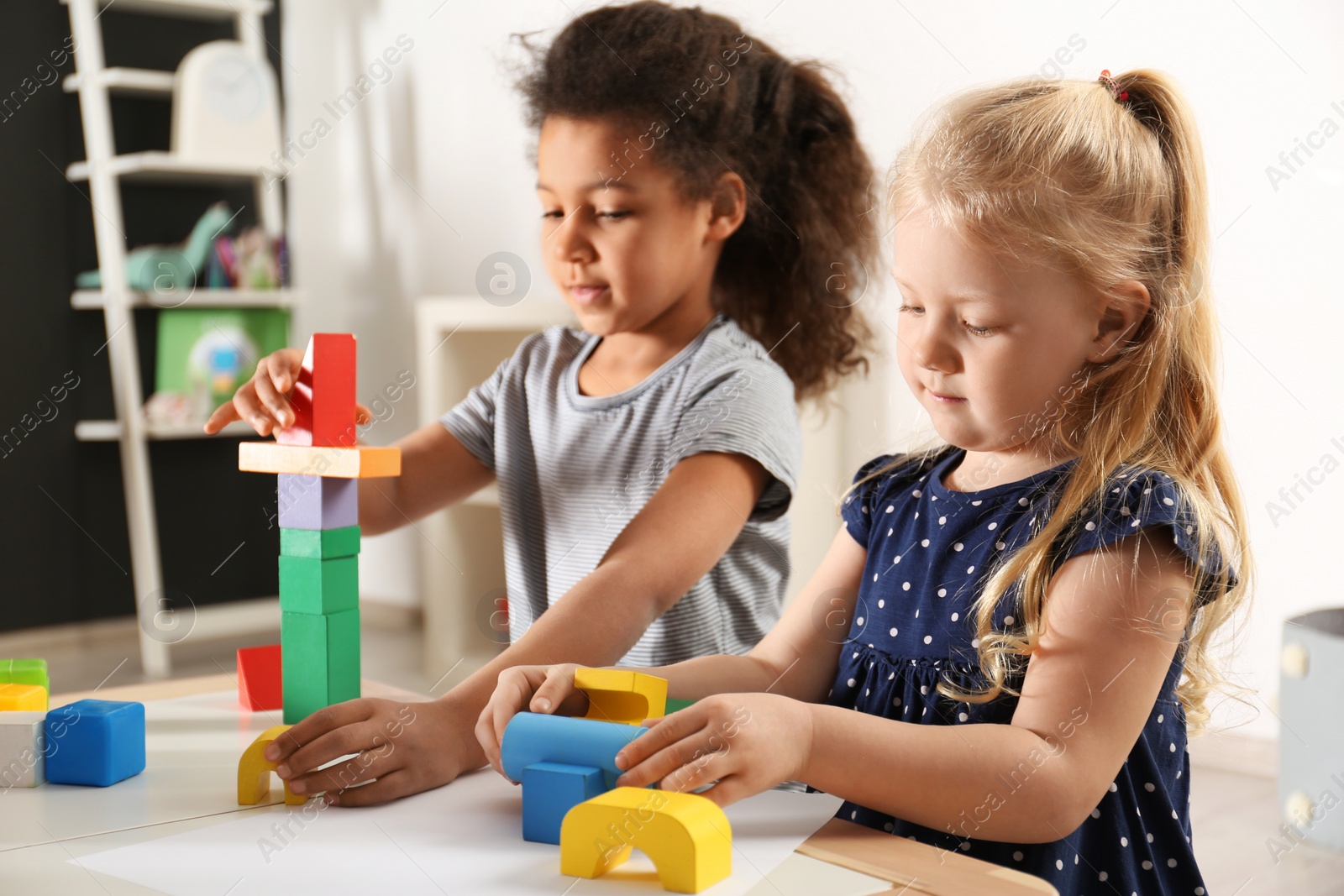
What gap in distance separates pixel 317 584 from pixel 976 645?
38 centimetres

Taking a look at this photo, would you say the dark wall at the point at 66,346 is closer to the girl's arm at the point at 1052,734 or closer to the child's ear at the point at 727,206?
the child's ear at the point at 727,206

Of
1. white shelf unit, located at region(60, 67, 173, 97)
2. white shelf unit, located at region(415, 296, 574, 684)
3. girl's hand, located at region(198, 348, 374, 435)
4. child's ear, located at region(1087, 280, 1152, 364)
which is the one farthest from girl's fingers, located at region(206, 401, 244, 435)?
white shelf unit, located at region(60, 67, 173, 97)

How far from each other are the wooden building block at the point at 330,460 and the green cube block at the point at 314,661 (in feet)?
0.28

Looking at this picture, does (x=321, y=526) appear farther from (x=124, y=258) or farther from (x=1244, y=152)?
(x=124, y=258)

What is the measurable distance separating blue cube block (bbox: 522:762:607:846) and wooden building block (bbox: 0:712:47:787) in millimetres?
278

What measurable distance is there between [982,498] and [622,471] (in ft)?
1.31

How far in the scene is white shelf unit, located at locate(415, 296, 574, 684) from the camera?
2.29 metres

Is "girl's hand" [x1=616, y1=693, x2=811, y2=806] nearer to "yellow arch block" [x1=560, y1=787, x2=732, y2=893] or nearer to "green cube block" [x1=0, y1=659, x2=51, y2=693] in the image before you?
"yellow arch block" [x1=560, y1=787, x2=732, y2=893]

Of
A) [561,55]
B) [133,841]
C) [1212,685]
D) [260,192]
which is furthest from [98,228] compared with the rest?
[1212,685]

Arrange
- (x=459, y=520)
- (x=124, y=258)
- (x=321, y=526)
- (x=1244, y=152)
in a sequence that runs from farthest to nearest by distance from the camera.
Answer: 1. (x=124, y=258)
2. (x=459, y=520)
3. (x=1244, y=152)
4. (x=321, y=526)

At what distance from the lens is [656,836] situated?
0.47m

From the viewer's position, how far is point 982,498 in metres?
0.71

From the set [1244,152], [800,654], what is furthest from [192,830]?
[1244,152]

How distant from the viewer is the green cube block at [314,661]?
684mm
